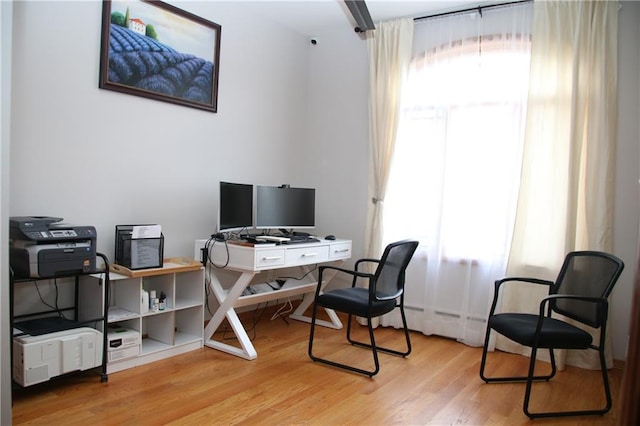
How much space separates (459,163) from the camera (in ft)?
13.4

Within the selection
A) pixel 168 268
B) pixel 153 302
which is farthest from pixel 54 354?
pixel 168 268

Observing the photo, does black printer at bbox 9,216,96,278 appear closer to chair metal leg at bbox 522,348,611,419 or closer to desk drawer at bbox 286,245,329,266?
desk drawer at bbox 286,245,329,266

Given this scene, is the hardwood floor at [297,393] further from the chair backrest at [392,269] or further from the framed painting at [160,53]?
the framed painting at [160,53]

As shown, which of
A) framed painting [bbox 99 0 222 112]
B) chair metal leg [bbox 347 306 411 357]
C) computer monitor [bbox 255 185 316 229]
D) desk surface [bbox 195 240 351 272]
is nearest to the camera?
framed painting [bbox 99 0 222 112]

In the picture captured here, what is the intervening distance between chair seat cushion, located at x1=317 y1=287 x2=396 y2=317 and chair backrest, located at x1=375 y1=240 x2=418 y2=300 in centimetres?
7

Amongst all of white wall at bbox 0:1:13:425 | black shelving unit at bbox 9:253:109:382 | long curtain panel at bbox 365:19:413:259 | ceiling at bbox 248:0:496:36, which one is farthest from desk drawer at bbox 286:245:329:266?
ceiling at bbox 248:0:496:36

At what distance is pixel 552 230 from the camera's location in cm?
362

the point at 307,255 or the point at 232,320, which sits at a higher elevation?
the point at 307,255

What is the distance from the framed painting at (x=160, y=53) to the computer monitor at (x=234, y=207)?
2.52 feet

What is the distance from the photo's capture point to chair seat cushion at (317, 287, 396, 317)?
3.21m

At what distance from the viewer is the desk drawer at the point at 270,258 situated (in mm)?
3412

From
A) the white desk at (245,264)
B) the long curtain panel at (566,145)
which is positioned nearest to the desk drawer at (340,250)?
the white desk at (245,264)

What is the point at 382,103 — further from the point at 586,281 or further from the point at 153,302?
the point at 153,302

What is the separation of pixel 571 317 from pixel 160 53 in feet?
11.3
